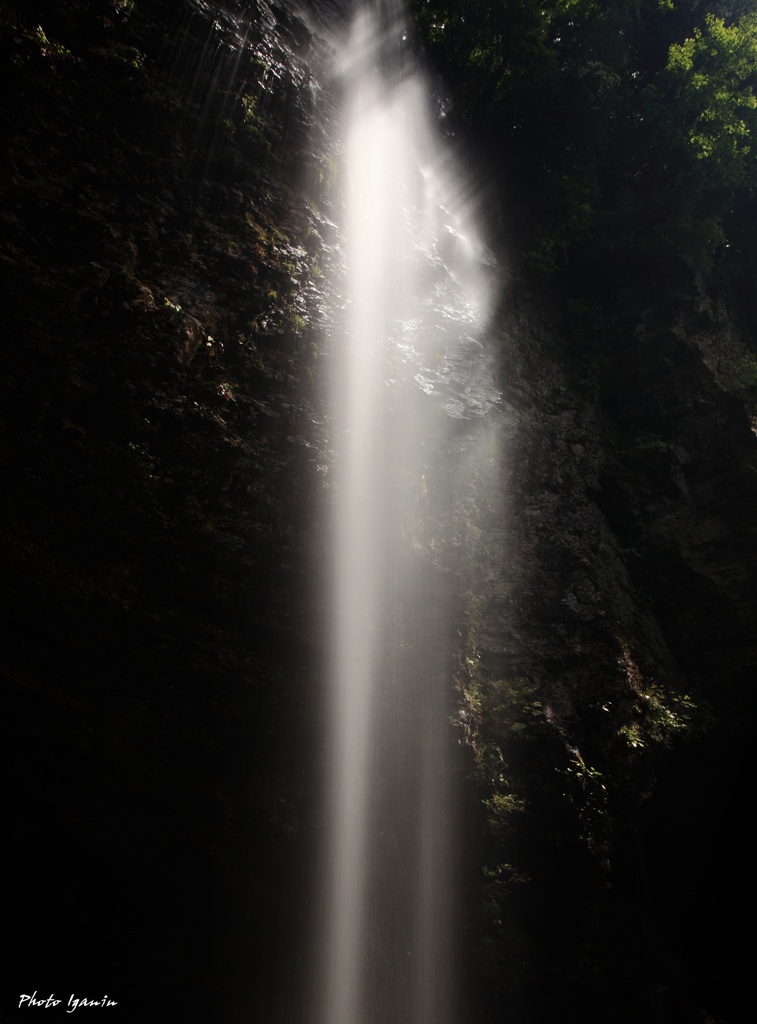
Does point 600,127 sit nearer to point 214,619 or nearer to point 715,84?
point 715,84

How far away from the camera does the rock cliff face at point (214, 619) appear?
552 cm

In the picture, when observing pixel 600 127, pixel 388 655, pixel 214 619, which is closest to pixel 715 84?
pixel 600 127

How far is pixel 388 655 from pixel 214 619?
5.81 feet

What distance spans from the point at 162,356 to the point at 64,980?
6.85 m

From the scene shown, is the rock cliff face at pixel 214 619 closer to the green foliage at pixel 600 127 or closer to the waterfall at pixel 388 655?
the waterfall at pixel 388 655

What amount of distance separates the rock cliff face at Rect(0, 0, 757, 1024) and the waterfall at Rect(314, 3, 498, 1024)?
29 centimetres

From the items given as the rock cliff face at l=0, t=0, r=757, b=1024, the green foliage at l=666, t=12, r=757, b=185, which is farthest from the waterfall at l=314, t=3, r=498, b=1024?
the green foliage at l=666, t=12, r=757, b=185

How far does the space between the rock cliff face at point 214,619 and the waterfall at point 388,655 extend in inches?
11.5

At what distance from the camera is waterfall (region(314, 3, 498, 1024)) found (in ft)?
19.1

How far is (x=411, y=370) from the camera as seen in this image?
7949 mm

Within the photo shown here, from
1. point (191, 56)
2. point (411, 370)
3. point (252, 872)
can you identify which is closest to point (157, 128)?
point (191, 56)

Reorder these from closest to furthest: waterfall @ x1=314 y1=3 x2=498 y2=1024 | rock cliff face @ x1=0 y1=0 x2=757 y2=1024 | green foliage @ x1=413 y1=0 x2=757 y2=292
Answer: rock cliff face @ x1=0 y1=0 x2=757 y2=1024 → waterfall @ x1=314 y1=3 x2=498 y2=1024 → green foliage @ x1=413 y1=0 x2=757 y2=292

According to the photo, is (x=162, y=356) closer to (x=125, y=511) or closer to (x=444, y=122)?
(x=125, y=511)

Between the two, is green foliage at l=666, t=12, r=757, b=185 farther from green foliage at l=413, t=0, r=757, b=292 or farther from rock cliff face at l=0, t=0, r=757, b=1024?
rock cliff face at l=0, t=0, r=757, b=1024
